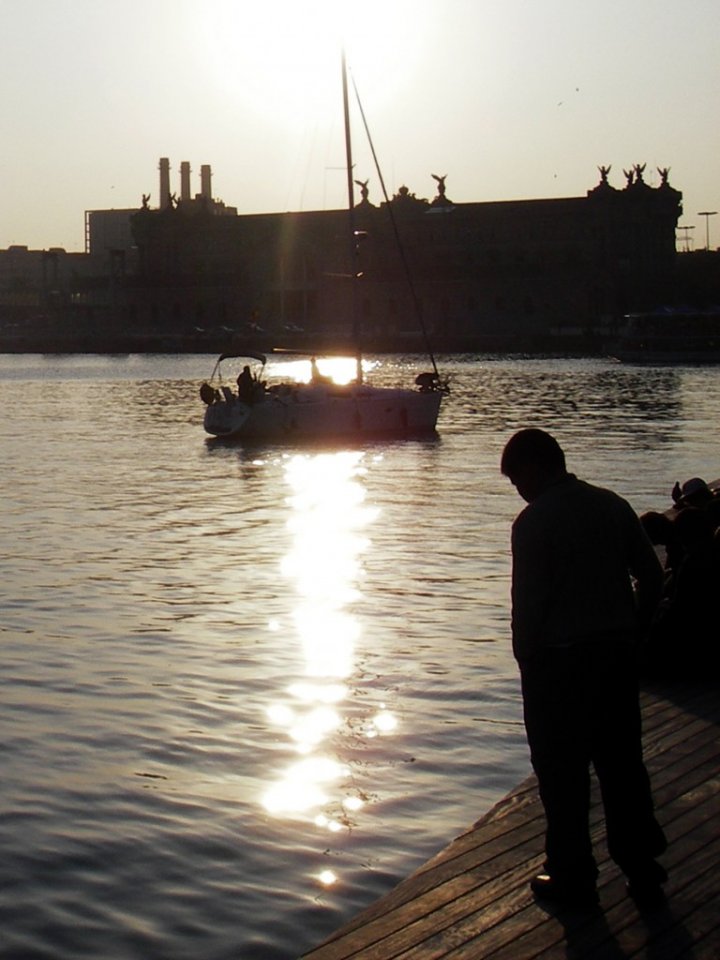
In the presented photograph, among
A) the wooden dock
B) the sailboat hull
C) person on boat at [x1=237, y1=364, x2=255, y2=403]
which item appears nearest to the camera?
the wooden dock

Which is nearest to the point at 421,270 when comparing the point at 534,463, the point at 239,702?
the point at 239,702

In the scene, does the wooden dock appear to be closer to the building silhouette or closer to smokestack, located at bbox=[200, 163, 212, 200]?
the building silhouette

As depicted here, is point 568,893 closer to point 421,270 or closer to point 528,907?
point 528,907

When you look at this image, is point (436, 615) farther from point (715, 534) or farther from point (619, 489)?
point (619, 489)

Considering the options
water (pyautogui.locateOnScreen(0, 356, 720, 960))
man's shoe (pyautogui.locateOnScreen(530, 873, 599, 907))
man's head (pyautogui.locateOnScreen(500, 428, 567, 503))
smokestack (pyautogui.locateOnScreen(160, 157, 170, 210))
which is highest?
smokestack (pyautogui.locateOnScreen(160, 157, 170, 210))

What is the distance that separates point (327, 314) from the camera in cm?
14862

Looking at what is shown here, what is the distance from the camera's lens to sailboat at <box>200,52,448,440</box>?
40594 millimetres

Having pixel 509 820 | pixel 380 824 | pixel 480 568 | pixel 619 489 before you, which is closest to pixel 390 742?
pixel 380 824

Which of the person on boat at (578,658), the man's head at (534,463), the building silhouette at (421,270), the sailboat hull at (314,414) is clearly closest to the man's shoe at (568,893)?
the person on boat at (578,658)

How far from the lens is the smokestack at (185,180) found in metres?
177

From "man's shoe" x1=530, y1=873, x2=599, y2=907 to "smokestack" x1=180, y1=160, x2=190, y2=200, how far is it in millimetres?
173922

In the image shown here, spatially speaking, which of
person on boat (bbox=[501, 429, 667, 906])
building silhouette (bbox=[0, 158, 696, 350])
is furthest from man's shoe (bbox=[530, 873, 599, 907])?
building silhouette (bbox=[0, 158, 696, 350])

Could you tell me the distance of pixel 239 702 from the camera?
11695 millimetres

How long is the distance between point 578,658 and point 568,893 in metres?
0.84
